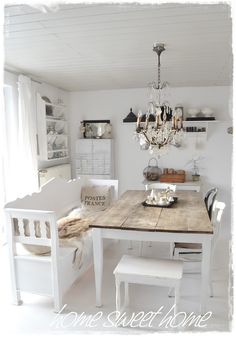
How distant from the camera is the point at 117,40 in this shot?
2.36 metres

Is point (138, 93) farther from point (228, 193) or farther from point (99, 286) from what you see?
point (99, 286)

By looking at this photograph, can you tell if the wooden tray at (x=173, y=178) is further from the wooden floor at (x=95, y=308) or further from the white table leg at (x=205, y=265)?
the white table leg at (x=205, y=265)

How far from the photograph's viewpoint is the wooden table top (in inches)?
84.0

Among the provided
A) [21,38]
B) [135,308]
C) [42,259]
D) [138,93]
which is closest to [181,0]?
[21,38]

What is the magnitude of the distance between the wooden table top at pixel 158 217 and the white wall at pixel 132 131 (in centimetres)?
169

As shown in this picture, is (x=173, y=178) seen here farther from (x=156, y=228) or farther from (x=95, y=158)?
(x=156, y=228)

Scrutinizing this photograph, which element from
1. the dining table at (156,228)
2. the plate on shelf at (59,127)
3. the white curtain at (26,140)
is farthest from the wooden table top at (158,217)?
the plate on shelf at (59,127)

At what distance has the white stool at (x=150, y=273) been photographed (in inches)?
77.2

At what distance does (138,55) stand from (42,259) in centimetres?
206

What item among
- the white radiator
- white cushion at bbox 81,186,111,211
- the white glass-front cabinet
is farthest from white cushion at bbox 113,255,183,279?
the white glass-front cabinet

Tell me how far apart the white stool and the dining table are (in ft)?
0.58

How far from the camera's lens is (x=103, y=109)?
16.3ft

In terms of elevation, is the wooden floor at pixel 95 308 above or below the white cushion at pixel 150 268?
below

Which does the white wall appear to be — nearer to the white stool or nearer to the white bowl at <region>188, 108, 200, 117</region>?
the white bowl at <region>188, 108, 200, 117</region>
